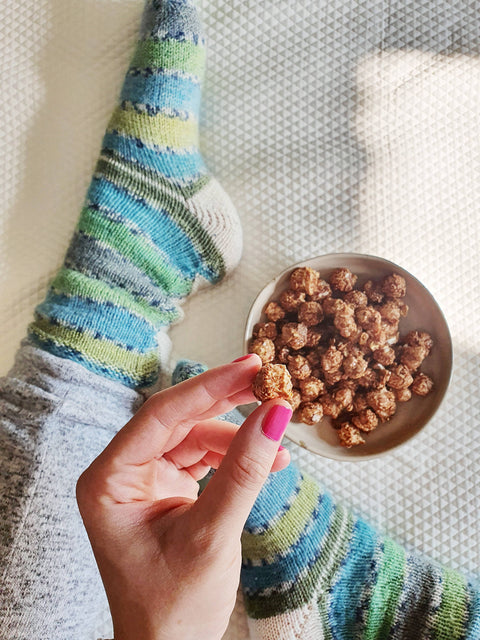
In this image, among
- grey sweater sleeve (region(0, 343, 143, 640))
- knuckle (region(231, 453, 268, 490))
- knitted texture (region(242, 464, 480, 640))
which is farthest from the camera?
knitted texture (region(242, 464, 480, 640))

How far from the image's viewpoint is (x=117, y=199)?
0.72m

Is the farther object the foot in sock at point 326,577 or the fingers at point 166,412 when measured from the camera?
the foot in sock at point 326,577

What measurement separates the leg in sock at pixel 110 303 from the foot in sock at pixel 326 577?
10 cm

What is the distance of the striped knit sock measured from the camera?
71 centimetres

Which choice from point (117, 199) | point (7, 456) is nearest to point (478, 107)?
point (117, 199)

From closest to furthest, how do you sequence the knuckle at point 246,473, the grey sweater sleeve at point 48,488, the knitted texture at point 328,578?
the knuckle at point 246,473 < the grey sweater sleeve at point 48,488 < the knitted texture at point 328,578

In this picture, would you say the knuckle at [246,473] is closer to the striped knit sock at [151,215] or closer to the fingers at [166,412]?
the fingers at [166,412]

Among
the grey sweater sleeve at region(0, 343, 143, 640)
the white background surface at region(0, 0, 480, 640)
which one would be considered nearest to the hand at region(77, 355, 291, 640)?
the grey sweater sleeve at region(0, 343, 143, 640)

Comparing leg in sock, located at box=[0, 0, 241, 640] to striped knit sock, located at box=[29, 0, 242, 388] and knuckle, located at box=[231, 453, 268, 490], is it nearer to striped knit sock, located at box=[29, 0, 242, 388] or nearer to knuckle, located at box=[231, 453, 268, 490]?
striped knit sock, located at box=[29, 0, 242, 388]

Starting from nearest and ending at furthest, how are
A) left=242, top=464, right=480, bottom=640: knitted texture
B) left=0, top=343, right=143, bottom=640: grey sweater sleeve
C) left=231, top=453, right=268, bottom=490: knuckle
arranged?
1. left=231, top=453, right=268, bottom=490: knuckle
2. left=0, top=343, right=143, bottom=640: grey sweater sleeve
3. left=242, top=464, right=480, bottom=640: knitted texture

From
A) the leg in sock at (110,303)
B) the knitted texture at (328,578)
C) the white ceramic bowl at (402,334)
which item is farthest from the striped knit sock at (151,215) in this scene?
the knitted texture at (328,578)

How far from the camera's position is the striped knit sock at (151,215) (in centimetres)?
71

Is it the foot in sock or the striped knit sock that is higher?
the striped knit sock

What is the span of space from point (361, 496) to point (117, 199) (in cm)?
51
